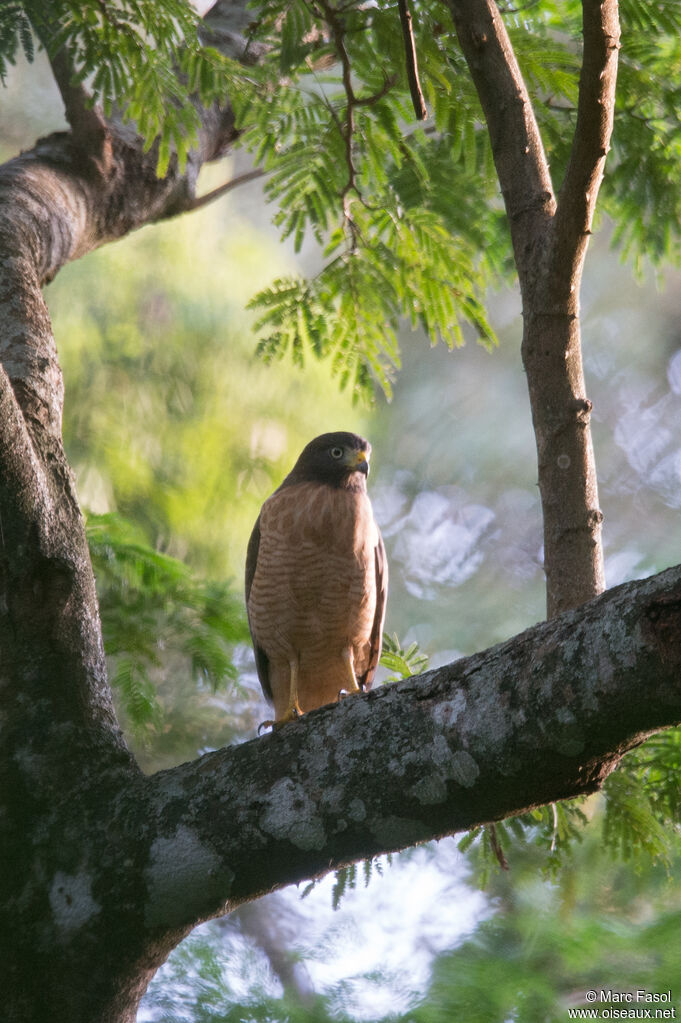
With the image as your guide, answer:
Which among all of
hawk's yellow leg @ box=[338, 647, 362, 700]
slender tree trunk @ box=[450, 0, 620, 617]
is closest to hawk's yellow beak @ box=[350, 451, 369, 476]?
hawk's yellow leg @ box=[338, 647, 362, 700]

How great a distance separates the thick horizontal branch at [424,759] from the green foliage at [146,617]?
1484 mm

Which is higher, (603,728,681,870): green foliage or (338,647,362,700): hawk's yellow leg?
(338,647,362,700): hawk's yellow leg

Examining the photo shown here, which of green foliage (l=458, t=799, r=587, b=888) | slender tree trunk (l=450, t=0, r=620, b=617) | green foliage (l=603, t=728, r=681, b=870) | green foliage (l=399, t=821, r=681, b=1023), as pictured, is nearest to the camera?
slender tree trunk (l=450, t=0, r=620, b=617)

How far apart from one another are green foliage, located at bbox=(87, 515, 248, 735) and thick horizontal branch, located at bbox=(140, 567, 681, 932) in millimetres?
1484

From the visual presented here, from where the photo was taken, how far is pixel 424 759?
2209 millimetres

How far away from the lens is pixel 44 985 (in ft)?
7.91

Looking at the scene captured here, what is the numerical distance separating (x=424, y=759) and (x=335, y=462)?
2.72 m

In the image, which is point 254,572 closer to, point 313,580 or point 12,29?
point 313,580

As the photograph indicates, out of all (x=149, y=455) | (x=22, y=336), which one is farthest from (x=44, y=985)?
(x=149, y=455)

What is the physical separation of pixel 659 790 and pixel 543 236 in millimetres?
2120

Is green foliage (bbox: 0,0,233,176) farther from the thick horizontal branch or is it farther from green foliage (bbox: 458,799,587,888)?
green foliage (bbox: 458,799,587,888)

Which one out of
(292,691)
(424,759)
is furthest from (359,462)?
(424,759)

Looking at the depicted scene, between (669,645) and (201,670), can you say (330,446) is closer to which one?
(201,670)

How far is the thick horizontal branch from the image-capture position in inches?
75.7
